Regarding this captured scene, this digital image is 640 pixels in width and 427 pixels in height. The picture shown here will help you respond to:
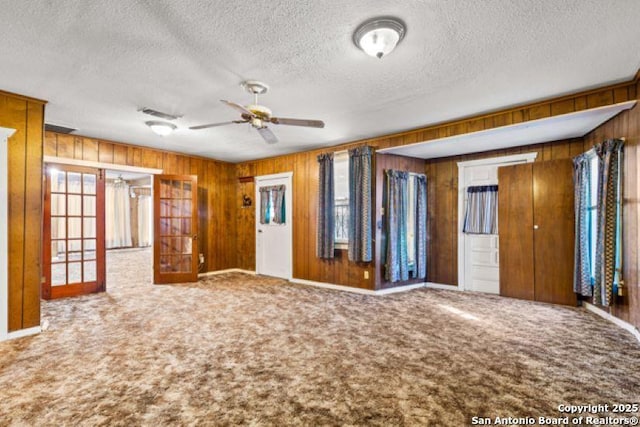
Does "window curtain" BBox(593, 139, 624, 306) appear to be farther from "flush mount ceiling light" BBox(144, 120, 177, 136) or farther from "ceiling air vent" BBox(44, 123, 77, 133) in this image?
"ceiling air vent" BBox(44, 123, 77, 133)

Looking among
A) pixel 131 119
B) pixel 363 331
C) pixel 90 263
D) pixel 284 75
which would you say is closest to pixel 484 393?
pixel 363 331

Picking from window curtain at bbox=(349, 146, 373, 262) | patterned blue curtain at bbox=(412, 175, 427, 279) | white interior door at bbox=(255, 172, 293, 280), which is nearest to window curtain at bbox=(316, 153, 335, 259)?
window curtain at bbox=(349, 146, 373, 262)

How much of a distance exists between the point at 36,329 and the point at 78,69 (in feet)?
8.62

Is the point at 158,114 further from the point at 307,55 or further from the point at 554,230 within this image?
the point at 554,230

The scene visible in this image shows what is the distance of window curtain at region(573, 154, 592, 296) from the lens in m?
3.99

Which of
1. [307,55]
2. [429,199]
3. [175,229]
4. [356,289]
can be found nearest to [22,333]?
[175,229]

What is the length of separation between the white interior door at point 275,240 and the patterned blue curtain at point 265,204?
0.22ft

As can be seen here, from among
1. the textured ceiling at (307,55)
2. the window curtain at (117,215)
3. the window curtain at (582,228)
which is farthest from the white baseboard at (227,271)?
the window curtain at (117,215)

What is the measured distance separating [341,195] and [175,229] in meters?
3.19

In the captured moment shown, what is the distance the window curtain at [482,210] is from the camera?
5258mm

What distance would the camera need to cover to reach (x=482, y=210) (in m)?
5.35

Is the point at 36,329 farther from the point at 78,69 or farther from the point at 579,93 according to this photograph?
the point at 579,93

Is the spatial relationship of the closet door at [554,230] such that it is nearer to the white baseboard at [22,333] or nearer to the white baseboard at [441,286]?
the white baseboard at [441,286]

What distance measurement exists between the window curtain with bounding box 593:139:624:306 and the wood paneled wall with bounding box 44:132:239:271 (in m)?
6.30
